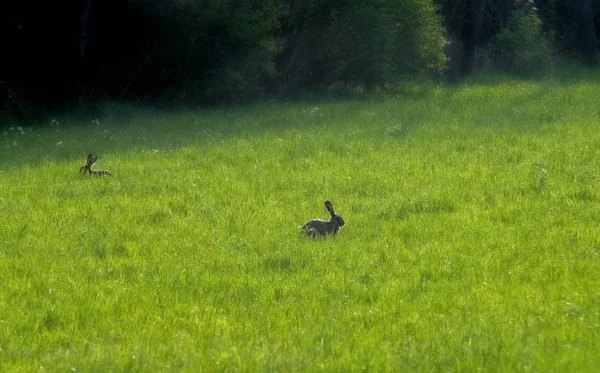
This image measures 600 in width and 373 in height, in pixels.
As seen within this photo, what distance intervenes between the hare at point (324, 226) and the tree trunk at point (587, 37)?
3095cm

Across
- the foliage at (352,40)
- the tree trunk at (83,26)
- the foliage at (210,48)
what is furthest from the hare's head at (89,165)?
the foliage at (352,40)

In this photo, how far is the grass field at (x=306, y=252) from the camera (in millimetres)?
7426

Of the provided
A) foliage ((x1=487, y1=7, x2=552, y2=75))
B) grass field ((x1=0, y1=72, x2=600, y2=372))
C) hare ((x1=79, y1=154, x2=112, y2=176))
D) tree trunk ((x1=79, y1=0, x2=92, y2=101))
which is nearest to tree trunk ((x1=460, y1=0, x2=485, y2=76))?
foliage ((x1=487, y1=7, x2=552, y2=75))

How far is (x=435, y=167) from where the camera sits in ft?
51.5

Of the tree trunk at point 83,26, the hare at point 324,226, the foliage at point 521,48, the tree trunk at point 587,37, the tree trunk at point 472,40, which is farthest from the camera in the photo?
the tree trunk at point 587,37

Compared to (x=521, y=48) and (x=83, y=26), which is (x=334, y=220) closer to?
(x=83, y=26)

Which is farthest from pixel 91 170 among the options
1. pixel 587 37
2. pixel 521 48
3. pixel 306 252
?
pixel 587 37

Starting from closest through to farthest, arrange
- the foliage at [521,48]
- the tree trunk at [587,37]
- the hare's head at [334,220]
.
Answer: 1. the hare's head at [334,220]
2. the foliage at [521,48]
3. the tree trunk at [587,37]

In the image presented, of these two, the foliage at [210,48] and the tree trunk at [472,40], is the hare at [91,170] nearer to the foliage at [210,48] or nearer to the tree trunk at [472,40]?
the foliage at [210,48]

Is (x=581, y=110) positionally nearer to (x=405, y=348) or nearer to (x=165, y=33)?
(x=165, y=33)

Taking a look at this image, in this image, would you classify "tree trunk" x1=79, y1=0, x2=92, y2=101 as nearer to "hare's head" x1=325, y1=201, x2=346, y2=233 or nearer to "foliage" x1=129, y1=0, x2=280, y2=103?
"foliage" x1=129, y1=0, x2=280, y2=103

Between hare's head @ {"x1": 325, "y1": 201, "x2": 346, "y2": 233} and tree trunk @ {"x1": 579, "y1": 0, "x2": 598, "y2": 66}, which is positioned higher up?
hare's head @ {"x1": 325, "y1": 201, "x2": 346, "y2": 233}

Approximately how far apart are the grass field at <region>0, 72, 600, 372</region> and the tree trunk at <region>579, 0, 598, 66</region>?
826 inches

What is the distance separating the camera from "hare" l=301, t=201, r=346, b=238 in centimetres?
1115
